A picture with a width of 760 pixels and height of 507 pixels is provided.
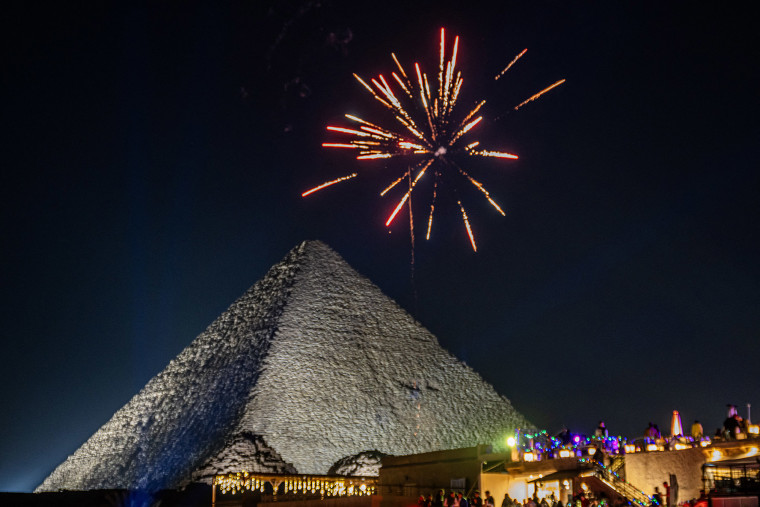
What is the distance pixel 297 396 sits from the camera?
44.3m

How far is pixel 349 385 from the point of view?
157ft

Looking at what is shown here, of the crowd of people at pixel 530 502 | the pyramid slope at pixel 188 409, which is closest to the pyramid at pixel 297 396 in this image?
the pyramid slope at pixel 188 409

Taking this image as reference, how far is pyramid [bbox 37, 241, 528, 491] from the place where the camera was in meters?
40.9

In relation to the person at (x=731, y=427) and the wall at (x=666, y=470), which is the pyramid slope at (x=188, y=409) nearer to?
the wall at (x=666, y=470)

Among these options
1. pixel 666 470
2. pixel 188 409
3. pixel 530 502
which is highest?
pixel 188 409

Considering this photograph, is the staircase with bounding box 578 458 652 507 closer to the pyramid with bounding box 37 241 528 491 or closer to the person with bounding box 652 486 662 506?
the person with bounding box 652 486 662 506

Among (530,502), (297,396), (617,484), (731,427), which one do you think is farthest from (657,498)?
(297,396)

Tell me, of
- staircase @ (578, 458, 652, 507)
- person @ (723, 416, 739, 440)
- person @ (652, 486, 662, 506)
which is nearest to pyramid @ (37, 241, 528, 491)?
staircase @ (578, 458, 652, 507)

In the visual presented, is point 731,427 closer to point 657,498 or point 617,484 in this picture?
point 657,498

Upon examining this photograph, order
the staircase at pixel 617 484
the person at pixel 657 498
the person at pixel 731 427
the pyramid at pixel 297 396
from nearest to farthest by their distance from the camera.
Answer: the person at pixel 657 498 < the staircase at pixel 617 484 < the person at pixel 731 427 < the pyramid at pixel 297 396

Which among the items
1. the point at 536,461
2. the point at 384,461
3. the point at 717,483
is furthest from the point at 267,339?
the point at 717,483

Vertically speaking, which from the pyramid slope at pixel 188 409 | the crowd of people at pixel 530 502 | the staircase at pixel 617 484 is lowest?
the crowd of people at pixel 530 502

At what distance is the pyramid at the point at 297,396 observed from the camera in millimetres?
40875

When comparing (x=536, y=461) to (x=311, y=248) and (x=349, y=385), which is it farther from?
(x=311, y=248)
